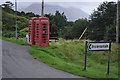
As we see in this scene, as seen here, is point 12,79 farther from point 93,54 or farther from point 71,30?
point 71,30

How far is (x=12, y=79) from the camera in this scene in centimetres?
737

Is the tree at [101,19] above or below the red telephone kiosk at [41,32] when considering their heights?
above

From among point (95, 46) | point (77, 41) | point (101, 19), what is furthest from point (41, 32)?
point (101, 19)

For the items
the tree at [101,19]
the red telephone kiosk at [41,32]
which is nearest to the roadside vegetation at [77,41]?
the tree at [101,19]

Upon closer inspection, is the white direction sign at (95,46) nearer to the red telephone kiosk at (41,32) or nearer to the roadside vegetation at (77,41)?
the roadside vegetation at (77,41)

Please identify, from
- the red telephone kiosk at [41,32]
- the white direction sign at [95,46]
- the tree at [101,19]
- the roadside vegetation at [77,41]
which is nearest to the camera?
the white direction sign at [95,46]

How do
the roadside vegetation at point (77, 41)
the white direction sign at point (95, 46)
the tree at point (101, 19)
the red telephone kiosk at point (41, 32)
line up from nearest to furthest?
the white direction sign at point (95, 46) < the roadside vegetation at point (77, 41) < the red telephone kiosk at point (41, 32) < the tree at point (101, 19)

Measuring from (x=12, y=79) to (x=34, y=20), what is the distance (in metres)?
12.4

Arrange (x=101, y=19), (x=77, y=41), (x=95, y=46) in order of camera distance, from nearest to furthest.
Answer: (x=95, y=46), (x=77, y=41), (x=101, y=19)

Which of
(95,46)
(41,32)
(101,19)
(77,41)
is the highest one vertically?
(101,19)

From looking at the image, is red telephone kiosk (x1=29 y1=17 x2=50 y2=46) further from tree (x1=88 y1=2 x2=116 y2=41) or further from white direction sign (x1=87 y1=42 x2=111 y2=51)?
tree (x1=88 y1=2 x2=116 y2=41)

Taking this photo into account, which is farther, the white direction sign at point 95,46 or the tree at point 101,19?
the tree at point 101,19

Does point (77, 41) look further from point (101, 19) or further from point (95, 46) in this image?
point (101, 19)

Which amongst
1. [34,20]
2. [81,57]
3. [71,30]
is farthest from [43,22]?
[71,30]
